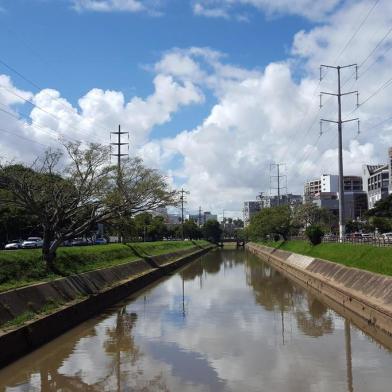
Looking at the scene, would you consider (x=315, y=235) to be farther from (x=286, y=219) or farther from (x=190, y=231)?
(x=190, y=231)

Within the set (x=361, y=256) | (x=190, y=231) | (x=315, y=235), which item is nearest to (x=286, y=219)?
(x=315, y=235)

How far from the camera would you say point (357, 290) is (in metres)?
26.7

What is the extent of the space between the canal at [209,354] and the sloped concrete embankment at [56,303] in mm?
466

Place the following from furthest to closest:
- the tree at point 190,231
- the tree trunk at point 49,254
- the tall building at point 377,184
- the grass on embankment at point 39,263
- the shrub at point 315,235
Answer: the tree at point 190,231 → the tall building at point 377,184 → the shrub at point 315,235 → the tree trunk at point 49,254 → the grass on embankment at point 39,263

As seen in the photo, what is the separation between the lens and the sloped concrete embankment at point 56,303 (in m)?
16.5

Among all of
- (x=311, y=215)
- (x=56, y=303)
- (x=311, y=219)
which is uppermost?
(x=311, y=215)

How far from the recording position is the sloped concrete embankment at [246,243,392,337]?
68.7 feet

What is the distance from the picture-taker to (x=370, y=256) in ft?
100

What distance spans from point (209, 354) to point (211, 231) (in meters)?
165

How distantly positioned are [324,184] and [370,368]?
18429 centimetres

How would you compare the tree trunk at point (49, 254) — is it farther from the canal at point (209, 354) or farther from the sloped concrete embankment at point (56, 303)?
the canal at point (209, 354)

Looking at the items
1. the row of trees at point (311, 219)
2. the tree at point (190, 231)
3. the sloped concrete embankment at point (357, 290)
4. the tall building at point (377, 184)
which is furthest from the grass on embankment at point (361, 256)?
the tree at point (190, 231)

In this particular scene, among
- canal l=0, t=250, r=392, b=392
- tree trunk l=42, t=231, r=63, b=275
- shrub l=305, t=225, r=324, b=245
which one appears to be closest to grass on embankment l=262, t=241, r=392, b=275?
canal l=0, t=250, r=392, b=392

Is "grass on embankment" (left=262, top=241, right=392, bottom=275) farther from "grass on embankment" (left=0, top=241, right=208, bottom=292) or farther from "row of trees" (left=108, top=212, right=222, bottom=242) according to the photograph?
"row of trees" (left=108, top=212, right=222, bottom=242)
